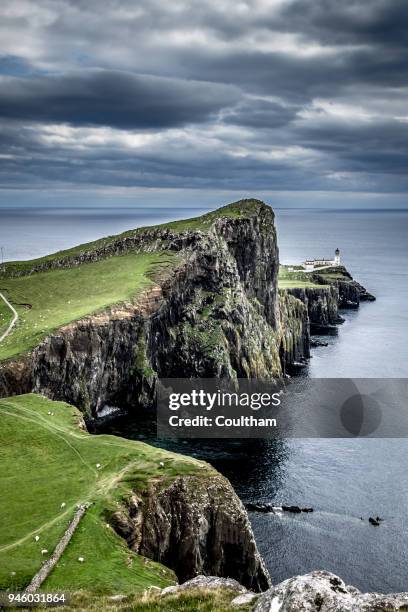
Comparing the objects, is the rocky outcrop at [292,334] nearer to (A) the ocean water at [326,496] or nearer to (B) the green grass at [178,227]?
(B) the green grass at [178,227]

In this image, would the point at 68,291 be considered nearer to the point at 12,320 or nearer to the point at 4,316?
the point at 4,316

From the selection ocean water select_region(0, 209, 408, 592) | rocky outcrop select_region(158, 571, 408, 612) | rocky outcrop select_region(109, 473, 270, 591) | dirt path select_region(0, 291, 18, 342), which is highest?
dirt path select_region(0, 291, 18, 342)

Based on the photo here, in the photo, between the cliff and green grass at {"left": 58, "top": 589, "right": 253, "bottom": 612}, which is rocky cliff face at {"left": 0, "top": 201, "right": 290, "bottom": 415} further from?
green grass at {"left": 58, "top": 589, "right": 253, "bottom": 612}

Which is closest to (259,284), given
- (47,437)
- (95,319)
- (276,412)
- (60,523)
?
(276,412)

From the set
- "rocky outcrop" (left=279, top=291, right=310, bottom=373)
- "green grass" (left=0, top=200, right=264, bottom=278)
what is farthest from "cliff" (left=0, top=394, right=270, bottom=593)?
"rocky outcrop" (left=279, top=291, right=310, bottom=373)

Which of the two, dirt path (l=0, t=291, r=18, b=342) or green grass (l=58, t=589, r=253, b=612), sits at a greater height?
dirt path (l=0, t=291, r=18, b=342)

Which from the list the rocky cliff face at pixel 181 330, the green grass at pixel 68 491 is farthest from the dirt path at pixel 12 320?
the green grass at pixel 68 491

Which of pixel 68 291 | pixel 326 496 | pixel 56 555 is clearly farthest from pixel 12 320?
pixel 56 555
